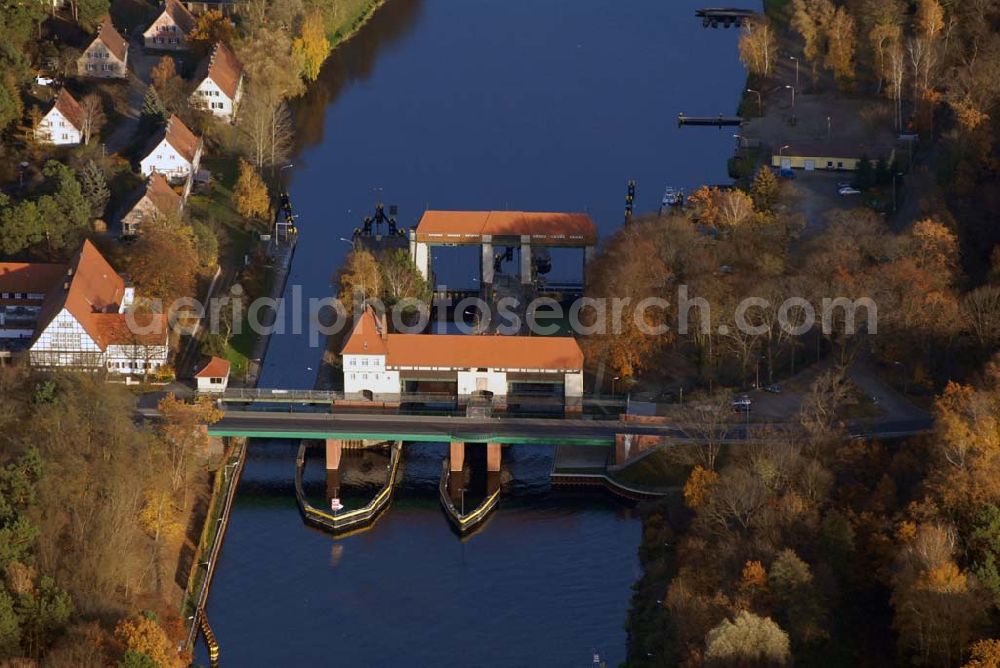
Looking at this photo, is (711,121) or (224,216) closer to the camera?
(224,216)

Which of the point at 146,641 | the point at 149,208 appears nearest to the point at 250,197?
the point at 149,208

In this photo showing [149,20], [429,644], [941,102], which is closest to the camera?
[429,644]

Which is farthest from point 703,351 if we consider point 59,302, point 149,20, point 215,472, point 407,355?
point 149,20

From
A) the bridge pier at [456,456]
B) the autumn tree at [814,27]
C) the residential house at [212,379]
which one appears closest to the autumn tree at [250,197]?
the residential house at [212,379]

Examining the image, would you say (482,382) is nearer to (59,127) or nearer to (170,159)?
(170,159)

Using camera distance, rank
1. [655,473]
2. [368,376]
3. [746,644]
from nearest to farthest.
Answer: [746,644]
[655,473]
[368,376]

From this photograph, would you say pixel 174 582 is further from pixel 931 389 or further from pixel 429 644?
pixel 931 389
